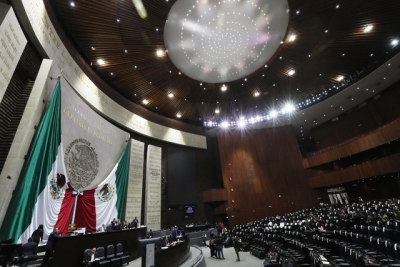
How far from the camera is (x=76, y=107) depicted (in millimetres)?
9625

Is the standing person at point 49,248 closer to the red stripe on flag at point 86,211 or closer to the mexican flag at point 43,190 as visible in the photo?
the mexican flag at point 43,190

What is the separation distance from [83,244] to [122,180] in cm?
618

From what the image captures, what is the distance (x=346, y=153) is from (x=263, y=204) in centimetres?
824

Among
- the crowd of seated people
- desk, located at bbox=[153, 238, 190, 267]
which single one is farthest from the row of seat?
the crowd of seated people

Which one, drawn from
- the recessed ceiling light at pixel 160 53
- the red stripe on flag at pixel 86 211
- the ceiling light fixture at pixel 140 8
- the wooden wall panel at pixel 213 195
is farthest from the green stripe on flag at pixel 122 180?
the ceiling light fixture at pixel 140 8

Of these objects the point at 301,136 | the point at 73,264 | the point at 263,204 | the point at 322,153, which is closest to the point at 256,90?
the point at 322,153

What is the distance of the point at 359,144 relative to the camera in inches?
614

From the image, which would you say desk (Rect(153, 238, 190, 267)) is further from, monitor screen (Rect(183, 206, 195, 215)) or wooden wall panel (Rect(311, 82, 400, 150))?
wooden wall panel (Rect(311, 82, 400, 150))

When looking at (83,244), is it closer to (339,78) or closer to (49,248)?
(49,248)

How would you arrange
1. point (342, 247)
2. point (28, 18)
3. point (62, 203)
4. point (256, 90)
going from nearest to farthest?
point (342, 247)
point (28, 18)
point (62, 203)
point (256, 90)

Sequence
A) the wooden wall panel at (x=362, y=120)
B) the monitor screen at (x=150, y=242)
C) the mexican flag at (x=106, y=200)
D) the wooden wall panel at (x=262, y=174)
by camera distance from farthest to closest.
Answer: the wooden wall panel at (x=262, y=174), the wooden wall panel at (x=362, y=120), the mexican flag at (x=106, y=200), the monitor screen at (x=150, y=242)

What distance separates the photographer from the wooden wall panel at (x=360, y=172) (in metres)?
13.4

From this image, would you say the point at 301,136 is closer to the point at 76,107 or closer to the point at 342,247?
the point at 342,247

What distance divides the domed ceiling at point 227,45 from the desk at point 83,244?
9049mm
